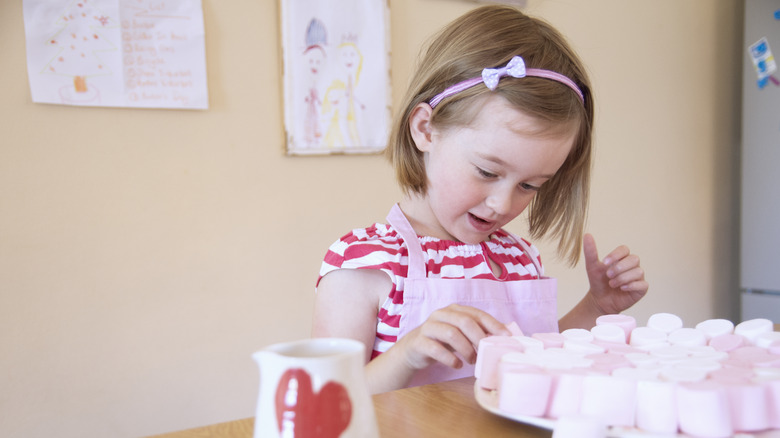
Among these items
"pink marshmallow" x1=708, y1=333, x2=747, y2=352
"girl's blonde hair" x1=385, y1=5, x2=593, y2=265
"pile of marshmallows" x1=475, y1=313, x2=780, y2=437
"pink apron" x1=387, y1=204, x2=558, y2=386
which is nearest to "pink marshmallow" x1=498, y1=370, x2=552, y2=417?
"pile of marshmallows" x1=475, y1=313, x2=780, y2=437

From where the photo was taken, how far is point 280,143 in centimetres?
150

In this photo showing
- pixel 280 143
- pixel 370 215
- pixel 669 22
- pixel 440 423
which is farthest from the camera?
pixel 669 22

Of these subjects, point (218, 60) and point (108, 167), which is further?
point (218, 60)

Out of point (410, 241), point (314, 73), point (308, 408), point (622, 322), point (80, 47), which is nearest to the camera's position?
point (308, 408)

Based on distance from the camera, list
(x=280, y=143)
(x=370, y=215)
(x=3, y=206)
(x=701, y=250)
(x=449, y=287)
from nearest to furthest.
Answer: (x=449, y=287)
(x=3, y=206)
(x=280, y=143)
(x=370, y=215)
(x=701, y=250)

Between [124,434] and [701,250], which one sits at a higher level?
[701,250]

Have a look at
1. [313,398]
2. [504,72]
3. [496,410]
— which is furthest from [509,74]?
[313,398]

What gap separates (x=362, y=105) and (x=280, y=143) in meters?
0.23

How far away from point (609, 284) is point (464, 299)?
0.29 m

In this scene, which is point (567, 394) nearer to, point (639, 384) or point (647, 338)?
point (639, 384)

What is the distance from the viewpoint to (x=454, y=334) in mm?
597

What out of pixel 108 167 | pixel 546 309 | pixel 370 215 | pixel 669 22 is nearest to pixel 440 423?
pixel 546 309

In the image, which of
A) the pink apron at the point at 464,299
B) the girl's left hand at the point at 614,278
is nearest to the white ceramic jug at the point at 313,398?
the pink apron at the point at 464,299

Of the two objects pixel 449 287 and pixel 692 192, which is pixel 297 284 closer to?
pixel 449 287
